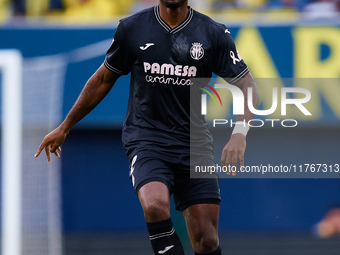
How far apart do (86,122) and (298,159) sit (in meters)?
3.16

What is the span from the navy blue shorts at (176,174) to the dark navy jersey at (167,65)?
0.28 ft

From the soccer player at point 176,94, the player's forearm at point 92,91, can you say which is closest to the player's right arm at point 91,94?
the player's forearm at point 92,91

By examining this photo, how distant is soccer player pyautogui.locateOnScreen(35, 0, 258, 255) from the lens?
14.3ft

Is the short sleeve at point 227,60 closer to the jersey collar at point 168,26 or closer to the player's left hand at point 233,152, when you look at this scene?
the jersey collar at point 168,26

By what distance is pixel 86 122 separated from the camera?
935 centimetres

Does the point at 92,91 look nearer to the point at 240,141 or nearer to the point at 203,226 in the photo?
the point at 240,141

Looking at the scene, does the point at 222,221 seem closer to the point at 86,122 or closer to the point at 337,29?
the point at 86,122

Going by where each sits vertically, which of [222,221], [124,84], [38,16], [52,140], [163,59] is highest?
[38,16]

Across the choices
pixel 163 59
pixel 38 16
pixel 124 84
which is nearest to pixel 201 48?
pixel 163 59

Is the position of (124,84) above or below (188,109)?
above

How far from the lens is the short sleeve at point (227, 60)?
4.47 m

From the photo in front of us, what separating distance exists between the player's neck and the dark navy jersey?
0.03m

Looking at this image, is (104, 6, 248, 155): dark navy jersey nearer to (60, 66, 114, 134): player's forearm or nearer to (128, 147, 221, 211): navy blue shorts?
(128, 147, 221, 211): navy blue shorts

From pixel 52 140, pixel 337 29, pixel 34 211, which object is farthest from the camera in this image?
pixel 337 29
